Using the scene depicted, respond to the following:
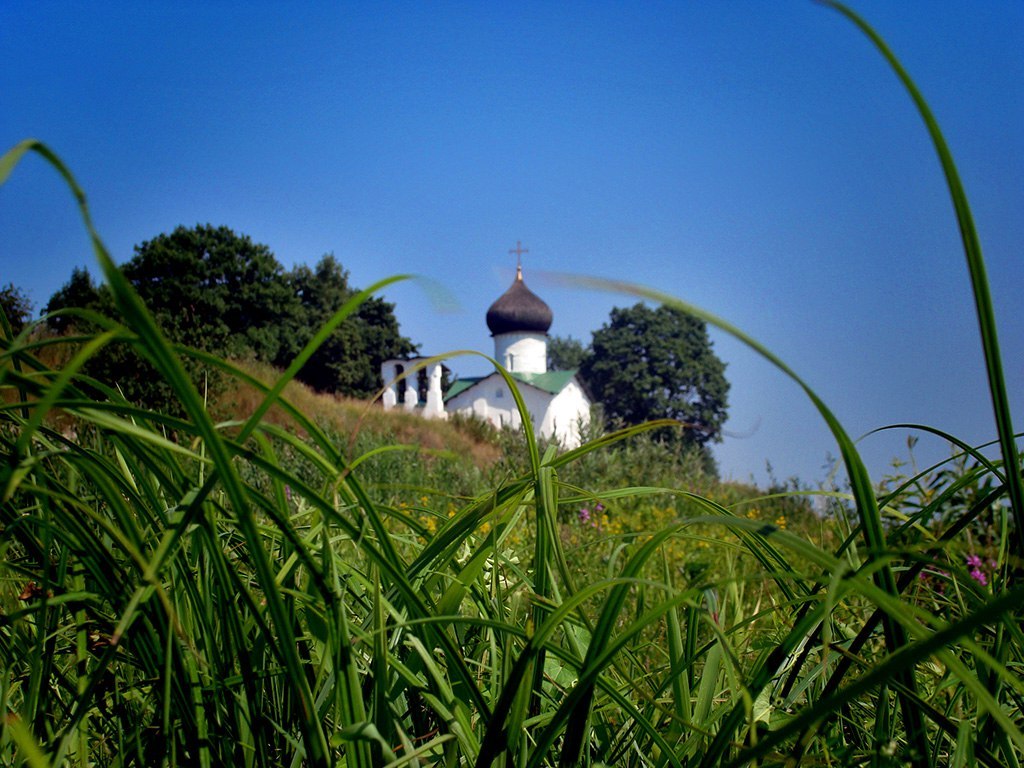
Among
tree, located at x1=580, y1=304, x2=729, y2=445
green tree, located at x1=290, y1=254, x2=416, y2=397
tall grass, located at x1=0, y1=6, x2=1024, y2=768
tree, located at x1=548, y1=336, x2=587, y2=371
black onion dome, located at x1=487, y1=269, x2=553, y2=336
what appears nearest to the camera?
tall grass, located at x1=0, y1=6, x2=1024, y2=768

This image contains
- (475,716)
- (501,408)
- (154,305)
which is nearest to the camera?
(475,716)

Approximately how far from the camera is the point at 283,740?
0.95 meters

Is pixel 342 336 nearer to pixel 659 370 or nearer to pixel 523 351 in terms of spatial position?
pixel 523 351

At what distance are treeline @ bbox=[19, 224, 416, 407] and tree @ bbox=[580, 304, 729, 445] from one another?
45.7 ft

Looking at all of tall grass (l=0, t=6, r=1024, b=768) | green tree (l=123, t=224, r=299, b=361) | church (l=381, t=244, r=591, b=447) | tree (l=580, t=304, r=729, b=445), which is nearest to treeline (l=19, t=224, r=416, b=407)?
green tree (l=123, t=224, r=299, b=361)

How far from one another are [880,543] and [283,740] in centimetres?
70

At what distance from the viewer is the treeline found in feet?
124

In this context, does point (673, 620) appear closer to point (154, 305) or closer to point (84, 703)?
point (84, 703)

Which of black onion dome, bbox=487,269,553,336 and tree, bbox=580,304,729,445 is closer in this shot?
black onion dome, bbox=487,269,553,336

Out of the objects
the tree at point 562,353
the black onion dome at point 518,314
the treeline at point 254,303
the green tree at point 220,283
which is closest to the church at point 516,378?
the black onion dome at point 518,314

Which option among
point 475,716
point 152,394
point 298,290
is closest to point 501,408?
point 298,290

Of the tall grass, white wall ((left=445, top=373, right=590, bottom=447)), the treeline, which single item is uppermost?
the treeline

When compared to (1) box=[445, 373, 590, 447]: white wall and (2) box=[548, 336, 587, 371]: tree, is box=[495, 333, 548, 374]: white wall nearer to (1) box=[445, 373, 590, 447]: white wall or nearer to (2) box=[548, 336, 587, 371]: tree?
(1) box=[445, 373, 590, 447]: white wall

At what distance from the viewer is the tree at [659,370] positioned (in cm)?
5138
